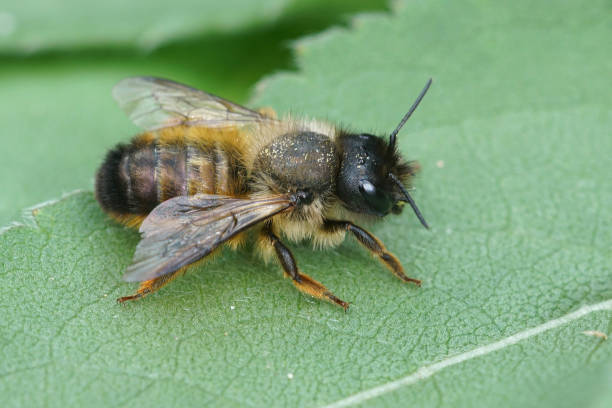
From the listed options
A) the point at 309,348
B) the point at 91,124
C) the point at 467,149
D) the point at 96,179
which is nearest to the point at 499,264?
the point at 467,149

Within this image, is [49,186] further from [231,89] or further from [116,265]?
[231,89]

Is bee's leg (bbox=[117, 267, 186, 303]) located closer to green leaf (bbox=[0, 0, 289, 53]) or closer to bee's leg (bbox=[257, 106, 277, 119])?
bee's leg (bbox=[257, 106, 277, 119])

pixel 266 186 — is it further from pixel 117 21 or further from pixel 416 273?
pixel 117 21

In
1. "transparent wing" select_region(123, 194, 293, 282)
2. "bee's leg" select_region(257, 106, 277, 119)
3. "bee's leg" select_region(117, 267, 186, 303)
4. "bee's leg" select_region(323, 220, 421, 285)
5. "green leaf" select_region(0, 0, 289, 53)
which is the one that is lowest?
"bee's leg" select_region(117, 267, 186, 303)

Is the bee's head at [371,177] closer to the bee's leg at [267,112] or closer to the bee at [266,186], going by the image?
the bee at [266,186]

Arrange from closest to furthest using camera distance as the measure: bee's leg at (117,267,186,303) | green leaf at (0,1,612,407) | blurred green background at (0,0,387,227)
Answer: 1. green leaf at (0,1,612,407)
2. bee's leg at (117,267,186,303)
3. blurred green background at (0,0,387,227)

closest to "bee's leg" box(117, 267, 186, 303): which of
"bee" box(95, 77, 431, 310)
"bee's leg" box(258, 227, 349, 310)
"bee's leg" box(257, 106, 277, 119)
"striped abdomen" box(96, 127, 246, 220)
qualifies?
"bee" box(95, 77, 431, 310)

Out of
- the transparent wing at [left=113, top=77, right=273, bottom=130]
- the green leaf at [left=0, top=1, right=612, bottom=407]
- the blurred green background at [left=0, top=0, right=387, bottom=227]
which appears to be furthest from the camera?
the blurred green background at [left=0, top=0, right=387, bottom=227]
